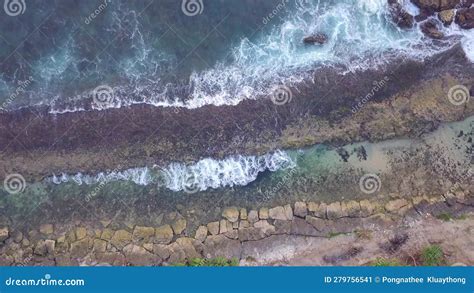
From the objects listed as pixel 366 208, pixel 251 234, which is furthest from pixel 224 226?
pixel 366 208

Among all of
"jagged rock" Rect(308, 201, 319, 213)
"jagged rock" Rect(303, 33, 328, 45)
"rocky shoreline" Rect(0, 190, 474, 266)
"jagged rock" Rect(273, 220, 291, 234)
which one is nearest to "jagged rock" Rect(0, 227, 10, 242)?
"rocky shoreline" Rect(0, 190, 474, 266)

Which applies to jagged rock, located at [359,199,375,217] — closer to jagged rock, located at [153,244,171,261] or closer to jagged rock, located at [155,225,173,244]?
jagged rock, located at [155,225,173,244]

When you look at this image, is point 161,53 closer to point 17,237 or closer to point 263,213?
point 263,213

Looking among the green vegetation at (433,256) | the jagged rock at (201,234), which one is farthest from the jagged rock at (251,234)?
the green vegetation at (433,256)

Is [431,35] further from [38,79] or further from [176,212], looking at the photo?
[38,79]

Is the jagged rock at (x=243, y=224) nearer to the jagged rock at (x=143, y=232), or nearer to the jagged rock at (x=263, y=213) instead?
the jagged rock at (x=263, y=213)

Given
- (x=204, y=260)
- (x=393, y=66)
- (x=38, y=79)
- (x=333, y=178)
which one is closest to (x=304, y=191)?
(x=333, y=178)
